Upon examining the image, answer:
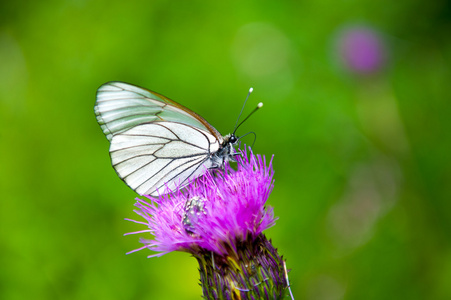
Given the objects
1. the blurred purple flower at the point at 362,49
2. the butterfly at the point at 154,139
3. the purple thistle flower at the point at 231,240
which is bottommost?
the purple thistle flower at the point at 231,240

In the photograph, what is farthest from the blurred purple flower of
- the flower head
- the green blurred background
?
the flower head

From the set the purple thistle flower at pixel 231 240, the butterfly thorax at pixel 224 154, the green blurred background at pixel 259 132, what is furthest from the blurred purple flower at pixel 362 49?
the purple thistle flower at pixel 231 240

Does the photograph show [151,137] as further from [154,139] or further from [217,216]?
[217,216]

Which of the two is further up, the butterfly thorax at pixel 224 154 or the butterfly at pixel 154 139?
the butterfly at pixel 154 139

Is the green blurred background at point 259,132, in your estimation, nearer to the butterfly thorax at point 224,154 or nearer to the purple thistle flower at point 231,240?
the butterfly thorax at point 224,154

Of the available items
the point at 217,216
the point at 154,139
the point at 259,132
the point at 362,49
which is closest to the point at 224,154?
the point at 154,139

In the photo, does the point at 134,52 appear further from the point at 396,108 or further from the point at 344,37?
the point at 396,108

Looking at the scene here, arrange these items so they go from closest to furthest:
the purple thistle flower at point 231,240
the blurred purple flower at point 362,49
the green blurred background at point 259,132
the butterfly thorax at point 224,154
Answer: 1. the purple thistle flower at point 231,240
2. the butterfly thorax at point 224,154
3. the green blurred background at point 259,132
4. the blurred purple flower at point 362,49

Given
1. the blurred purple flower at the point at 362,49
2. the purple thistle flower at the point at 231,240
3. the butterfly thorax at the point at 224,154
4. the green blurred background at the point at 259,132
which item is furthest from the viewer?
the blurred purple flower at the point at 362,49

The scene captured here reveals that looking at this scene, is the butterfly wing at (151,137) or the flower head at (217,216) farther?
the butterfly wing at (151,137)
